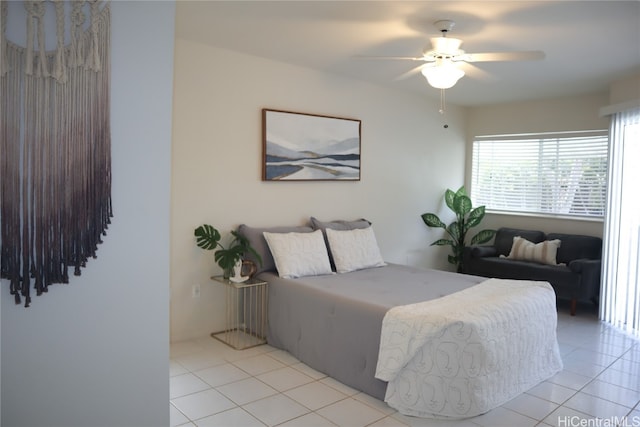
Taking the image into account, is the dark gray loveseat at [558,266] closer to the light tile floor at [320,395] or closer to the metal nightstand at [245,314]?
the light tile floor at [320,395]

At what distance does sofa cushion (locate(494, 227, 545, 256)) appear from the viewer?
5918 millimetres

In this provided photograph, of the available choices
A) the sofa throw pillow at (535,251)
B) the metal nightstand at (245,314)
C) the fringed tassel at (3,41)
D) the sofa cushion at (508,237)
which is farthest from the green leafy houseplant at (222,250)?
the sofa cushion at (508,237)

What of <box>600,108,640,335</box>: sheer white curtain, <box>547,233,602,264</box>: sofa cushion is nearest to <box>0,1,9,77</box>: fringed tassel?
<box>600,108,640,335</box>: sheer white curtain

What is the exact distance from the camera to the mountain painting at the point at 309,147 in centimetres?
452

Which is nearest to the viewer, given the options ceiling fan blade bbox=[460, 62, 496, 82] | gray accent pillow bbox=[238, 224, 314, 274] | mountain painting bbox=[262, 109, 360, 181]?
gray accent pillow bbox=[238, 224, 314, 274]

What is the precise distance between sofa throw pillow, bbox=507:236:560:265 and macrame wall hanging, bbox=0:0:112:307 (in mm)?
5162

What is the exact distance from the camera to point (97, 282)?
1.73 m

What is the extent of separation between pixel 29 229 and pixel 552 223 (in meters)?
5.96

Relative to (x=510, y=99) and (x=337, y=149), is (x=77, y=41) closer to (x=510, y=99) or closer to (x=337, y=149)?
(x=337, y=149)

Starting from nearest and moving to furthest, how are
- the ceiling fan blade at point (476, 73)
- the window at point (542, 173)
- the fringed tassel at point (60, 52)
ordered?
the fringed tassel at point (60, 52), the ceiling fan blade at point (476, 73), the window at point (542, 173)

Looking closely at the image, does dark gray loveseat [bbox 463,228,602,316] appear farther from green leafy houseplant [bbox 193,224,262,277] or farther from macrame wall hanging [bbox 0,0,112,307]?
macrame wall hanging [bbox 0,0,112,307]

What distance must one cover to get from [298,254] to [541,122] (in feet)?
12.8

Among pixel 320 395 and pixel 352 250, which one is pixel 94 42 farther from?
pixel 352 250

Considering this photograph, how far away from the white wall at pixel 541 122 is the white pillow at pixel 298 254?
3329mm
